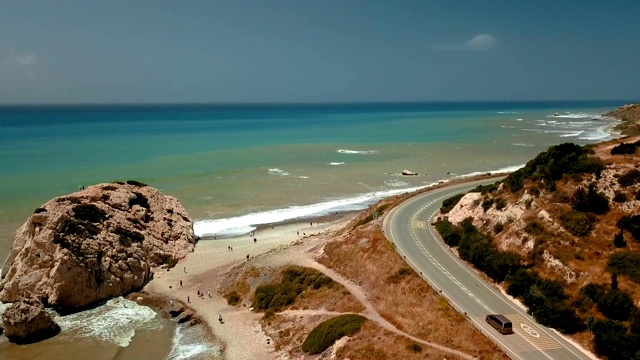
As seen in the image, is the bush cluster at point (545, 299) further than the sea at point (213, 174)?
No

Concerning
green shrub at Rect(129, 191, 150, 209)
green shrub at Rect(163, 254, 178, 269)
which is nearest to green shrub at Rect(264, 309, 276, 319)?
green shrub at Rect(163, 254, 178, 269)

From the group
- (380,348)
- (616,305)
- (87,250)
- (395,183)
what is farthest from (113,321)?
(395,183)

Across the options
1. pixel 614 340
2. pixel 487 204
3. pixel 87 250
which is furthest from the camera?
pixel 487 204

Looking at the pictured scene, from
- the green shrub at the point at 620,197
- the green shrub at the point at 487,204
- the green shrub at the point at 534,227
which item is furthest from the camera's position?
the green shrub at the point at 487,204

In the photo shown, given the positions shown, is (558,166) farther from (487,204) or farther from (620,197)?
(487,204)

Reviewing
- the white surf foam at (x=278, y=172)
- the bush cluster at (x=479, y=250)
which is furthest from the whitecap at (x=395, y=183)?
the bush cluster at (x=479, y=250)

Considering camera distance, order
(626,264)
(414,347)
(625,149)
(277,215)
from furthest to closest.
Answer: (277,215), (625,149), (626,264), (414,347)

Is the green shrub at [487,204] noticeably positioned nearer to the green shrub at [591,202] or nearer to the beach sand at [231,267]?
the green shrub at [591,202]
